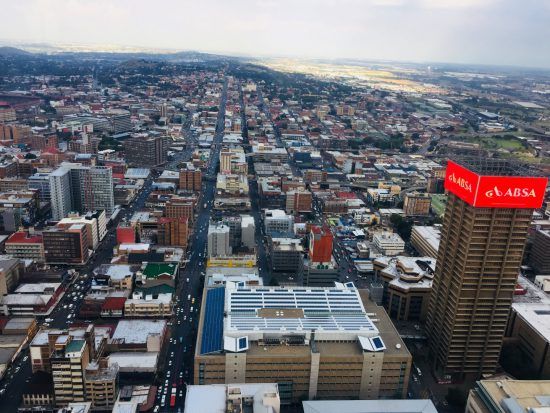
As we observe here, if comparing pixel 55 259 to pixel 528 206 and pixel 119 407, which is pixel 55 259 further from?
pixel 528 206

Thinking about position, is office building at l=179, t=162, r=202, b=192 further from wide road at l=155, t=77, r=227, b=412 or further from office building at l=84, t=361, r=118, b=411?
office building at l=84, t=361, r=118, b=411

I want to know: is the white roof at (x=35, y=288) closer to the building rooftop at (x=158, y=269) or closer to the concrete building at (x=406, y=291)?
the building rooftop at (x=158, y=269)

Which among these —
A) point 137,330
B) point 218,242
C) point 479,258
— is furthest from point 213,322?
point 479,258

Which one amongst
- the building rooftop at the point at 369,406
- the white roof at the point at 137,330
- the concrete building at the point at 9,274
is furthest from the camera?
the concrete building at the point at 9,274

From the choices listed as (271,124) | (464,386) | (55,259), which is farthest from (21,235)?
(271,124)

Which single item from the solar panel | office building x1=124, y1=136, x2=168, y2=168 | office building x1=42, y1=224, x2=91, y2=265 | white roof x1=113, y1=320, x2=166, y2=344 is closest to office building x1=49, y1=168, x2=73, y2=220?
office building x1=42, y1=224, x2=91, y2=265

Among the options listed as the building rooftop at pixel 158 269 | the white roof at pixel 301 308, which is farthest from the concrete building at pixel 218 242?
the white roof at pixel 301 308

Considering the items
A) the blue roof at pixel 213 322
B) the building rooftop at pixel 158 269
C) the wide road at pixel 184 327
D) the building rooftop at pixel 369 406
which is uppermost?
the blue roof at pixel 213 322
